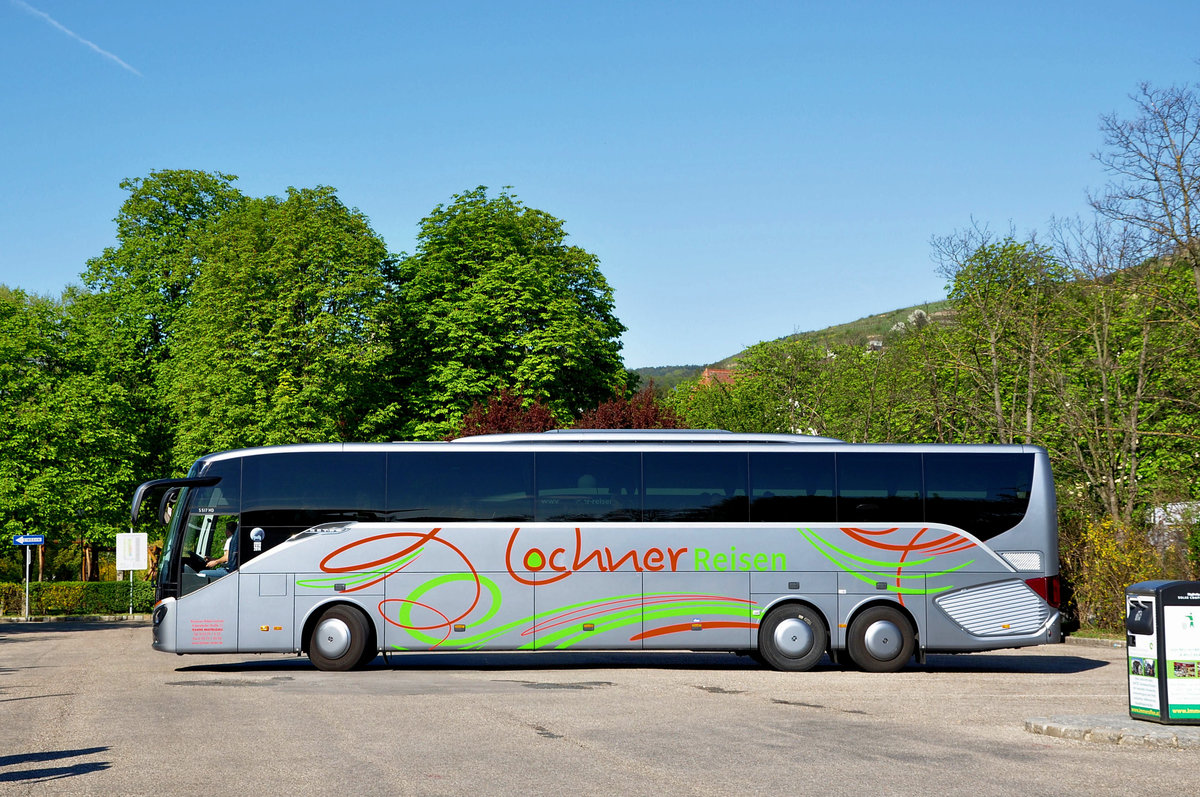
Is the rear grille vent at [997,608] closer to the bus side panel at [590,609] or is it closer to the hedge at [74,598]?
the bus side panel at [590,609]

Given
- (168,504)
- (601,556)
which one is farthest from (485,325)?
(601,556)

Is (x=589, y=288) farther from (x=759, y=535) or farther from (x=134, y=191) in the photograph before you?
(x=759, y=535)

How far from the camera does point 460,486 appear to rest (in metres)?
18.4

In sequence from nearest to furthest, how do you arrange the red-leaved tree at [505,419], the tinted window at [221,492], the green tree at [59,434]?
the tinted window at [221,492] → the red-leaved tree at [505,419] → the green tree at [59,434]

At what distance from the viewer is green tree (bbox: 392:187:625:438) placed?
4500 centimetres

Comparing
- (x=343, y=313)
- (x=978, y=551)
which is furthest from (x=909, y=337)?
(x=978, y=551)

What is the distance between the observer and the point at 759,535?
60.3 ft

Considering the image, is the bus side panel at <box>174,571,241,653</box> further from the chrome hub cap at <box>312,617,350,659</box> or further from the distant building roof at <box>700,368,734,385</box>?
the distant building roof at <box>700,368,734,385</box>

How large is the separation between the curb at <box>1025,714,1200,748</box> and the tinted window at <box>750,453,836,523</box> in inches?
267

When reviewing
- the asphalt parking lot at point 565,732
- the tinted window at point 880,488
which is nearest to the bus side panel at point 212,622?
the asphalt parking lot at point 565,732

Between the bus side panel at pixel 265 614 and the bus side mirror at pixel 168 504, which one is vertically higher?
the bus side mirror at pixel 168 504

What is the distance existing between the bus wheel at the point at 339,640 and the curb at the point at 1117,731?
33.9ft

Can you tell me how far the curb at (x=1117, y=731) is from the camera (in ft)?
34.8

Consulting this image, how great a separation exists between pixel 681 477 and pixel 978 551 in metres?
4.77
